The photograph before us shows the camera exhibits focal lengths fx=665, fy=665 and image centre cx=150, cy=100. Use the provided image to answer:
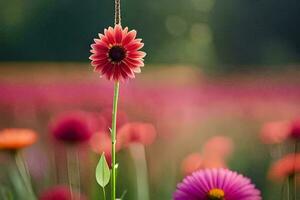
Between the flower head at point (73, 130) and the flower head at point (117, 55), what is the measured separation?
0.16 metres

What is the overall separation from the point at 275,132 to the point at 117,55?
1.08 ft

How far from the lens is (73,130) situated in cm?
68

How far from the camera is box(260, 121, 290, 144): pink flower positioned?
2.52 ft

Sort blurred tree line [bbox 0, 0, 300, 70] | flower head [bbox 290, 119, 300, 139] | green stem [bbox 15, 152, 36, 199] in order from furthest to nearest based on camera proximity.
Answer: blurred tree line [bbox 0, 0, 300, 70], flower head [bbox 290, 119, 300, 139], green stem [bbox 15, 152, 36, 199]

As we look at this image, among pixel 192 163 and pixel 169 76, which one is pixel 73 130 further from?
pixel 169 76

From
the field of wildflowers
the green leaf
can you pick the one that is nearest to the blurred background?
the field of wildflowers

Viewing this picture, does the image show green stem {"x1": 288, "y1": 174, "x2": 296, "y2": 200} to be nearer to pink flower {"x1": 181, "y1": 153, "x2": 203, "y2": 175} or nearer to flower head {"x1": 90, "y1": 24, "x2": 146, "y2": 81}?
pink flower {"x1": 181, "y1": 153, "x2": 203, "y2": 175}

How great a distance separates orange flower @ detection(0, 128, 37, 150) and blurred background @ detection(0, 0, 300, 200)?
4 cm

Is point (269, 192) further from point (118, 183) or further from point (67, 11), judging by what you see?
point (67, 11)

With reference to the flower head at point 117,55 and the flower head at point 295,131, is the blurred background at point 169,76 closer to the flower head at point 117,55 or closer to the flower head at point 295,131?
the flower head at point 295,131

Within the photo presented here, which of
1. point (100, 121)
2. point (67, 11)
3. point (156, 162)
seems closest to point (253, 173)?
point (156, 162)

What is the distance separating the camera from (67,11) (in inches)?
48.8

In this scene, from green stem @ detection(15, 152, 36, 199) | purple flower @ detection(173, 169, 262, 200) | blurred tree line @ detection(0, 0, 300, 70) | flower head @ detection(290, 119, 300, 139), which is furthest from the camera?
blurred tree line @ detection(0, 0, 300, 70)

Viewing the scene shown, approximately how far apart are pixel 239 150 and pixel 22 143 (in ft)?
1.02
